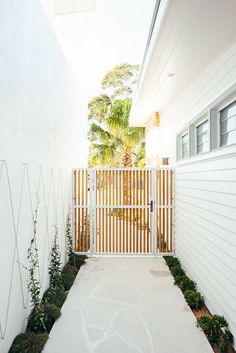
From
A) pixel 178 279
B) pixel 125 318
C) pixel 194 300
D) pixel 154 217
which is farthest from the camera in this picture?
pixel 154 217

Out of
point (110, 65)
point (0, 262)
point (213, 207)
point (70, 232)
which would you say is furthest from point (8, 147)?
point (110, 65)

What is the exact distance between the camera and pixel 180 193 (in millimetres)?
5625

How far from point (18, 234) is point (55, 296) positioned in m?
1.54

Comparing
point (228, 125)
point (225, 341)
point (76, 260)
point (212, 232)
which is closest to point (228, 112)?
point (228, 125)

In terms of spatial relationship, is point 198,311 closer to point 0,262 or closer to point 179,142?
point 0,262

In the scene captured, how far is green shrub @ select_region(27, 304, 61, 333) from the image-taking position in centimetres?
319

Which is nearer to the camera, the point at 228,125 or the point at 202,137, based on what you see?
the point at 228,125

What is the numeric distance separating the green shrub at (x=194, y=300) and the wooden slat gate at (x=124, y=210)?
2.17 metres

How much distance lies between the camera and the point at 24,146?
3.06m

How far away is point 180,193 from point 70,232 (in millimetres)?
2535

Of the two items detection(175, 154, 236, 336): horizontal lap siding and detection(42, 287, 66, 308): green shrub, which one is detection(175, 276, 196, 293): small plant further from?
detection(42, 287, 66, 308): green shrub

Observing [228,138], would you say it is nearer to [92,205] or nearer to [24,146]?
[24,146]

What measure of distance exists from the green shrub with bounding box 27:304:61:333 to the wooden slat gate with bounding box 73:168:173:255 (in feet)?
8.65

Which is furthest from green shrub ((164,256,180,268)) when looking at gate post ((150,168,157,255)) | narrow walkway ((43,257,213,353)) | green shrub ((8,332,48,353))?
green shrub ((8,332,48,353))
